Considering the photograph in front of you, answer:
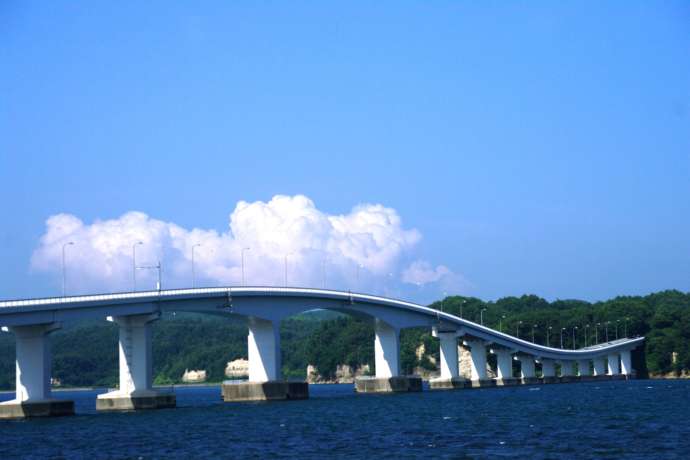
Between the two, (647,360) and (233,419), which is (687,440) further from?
(647,360)

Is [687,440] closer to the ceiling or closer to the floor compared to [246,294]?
closer to the floor

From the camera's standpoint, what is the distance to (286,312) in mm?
108688

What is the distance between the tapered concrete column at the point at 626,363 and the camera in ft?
627

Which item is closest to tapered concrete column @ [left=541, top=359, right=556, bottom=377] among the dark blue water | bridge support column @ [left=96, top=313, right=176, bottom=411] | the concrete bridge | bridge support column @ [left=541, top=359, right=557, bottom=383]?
bridge support column @ [left=541, top=359, right=557, bottom=383]

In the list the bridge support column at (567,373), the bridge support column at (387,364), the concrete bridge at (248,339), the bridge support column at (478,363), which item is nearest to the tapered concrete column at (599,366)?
the bridge support column at (567,373)

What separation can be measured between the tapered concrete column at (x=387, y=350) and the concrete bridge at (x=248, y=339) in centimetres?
11

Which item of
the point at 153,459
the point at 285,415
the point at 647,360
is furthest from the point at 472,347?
the point at 153,459

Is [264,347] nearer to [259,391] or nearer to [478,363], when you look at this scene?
[259,391]

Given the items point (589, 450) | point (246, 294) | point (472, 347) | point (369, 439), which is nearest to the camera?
point (589, 450)

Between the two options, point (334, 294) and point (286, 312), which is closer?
point (286, 312)

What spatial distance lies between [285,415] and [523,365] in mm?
96552

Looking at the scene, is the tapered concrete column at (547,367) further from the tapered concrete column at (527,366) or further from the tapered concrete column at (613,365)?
the tapered concrete column at (613,365)

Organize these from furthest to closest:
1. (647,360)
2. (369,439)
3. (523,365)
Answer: (647,360) < (523,365) < (369,439)

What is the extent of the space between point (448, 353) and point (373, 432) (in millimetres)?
82530
